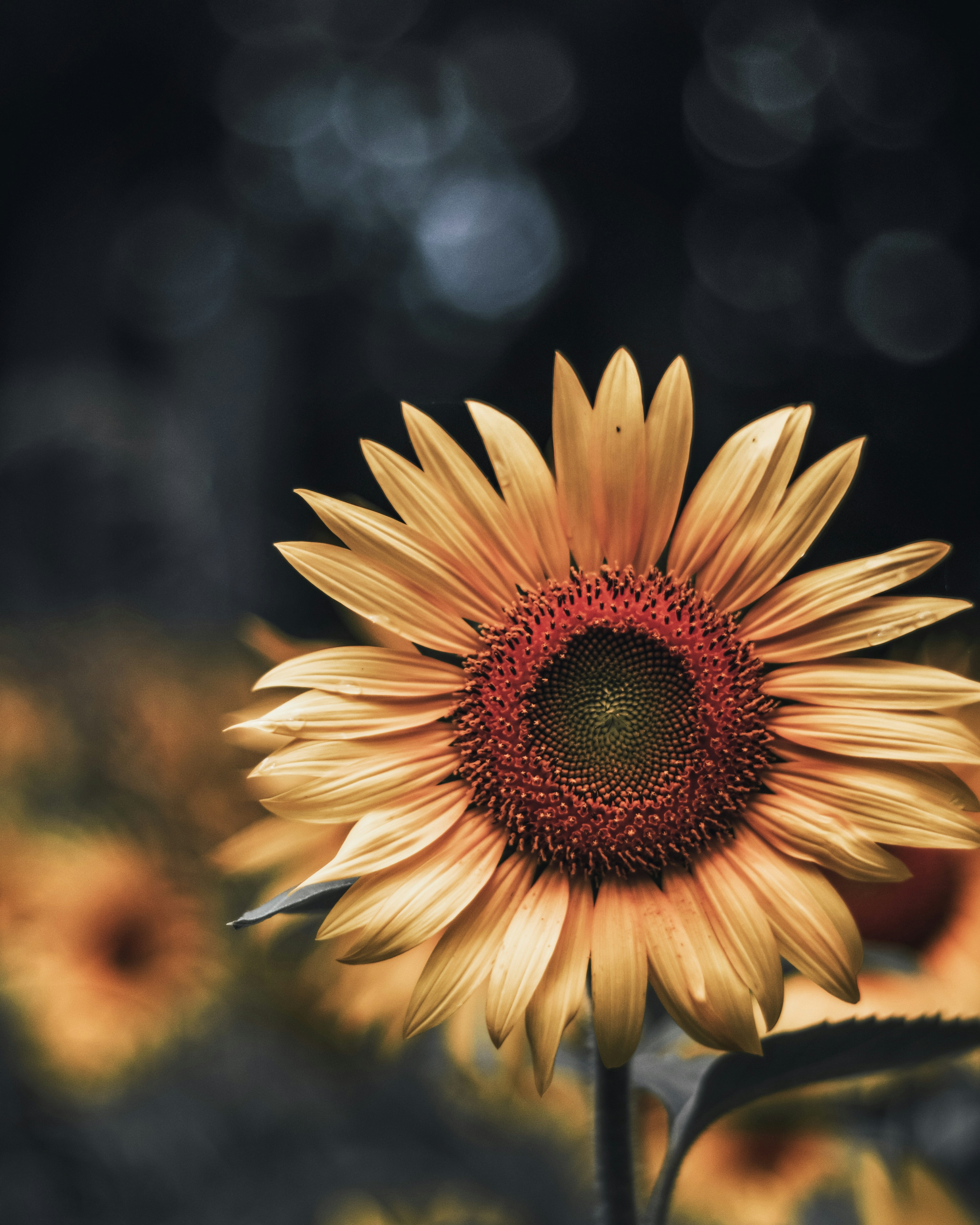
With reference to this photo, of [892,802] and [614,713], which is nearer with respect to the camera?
[892,802]

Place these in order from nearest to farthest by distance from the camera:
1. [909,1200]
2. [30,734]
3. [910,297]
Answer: [909,1200] → [30,734] → [910,297]

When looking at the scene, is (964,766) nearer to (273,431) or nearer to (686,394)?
(686,394)

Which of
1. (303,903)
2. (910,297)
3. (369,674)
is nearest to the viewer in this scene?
(303,903)

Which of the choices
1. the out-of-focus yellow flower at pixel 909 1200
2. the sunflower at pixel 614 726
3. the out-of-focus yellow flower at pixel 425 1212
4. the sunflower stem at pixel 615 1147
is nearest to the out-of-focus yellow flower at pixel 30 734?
the out-of-focus yellow flower at pixel 425 1212

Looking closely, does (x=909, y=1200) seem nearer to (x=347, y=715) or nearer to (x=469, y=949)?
(x=469, y=949)

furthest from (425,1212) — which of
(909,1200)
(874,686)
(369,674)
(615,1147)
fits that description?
(874,686)

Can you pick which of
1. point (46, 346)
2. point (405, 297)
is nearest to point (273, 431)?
point (46, 346)
